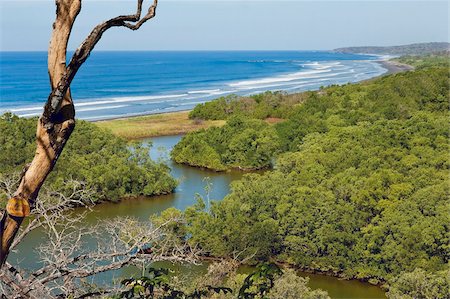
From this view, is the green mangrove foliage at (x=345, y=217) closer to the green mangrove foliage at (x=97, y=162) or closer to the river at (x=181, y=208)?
the river at (x=181, y=208)

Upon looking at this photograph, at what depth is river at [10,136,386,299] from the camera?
12742 mm

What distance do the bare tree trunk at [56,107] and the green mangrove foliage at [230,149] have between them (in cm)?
2311

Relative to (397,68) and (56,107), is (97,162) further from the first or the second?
(397,68)

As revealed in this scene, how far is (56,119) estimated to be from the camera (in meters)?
2.36

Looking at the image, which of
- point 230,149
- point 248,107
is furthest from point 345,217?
point 248,107

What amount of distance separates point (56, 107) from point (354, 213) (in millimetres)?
12587

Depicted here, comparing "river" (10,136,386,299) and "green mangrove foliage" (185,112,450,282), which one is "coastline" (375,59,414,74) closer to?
"river" (10,136,386,299)

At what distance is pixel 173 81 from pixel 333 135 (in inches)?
2217

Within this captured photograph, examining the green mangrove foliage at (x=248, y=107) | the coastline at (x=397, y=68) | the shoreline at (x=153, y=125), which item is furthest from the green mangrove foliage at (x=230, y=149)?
the coastline at (x=397, y=68)

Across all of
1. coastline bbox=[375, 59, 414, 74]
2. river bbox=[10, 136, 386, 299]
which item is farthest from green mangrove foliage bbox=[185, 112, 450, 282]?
coastline bbox=[375, 59, 414, 74]

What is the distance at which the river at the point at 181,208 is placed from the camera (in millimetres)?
12742

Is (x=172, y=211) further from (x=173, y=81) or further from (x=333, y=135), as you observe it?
(x=173, y=81)

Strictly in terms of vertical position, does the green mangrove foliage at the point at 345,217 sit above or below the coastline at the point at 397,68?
below

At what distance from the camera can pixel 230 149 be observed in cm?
2659
